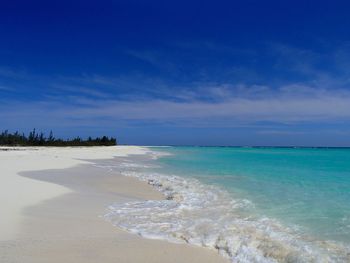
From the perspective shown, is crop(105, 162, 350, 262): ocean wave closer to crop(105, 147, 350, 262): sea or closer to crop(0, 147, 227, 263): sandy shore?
crop(105, 147, 350, 262): sea

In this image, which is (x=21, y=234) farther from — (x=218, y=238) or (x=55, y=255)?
(x=218, y=238)

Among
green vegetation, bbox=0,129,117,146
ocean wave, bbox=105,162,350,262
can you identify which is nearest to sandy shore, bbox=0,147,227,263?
ocean wave, bbox=105,162,350,262

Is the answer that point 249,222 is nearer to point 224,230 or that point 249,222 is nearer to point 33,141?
point 224,230

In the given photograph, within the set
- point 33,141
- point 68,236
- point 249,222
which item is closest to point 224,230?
point 249,222

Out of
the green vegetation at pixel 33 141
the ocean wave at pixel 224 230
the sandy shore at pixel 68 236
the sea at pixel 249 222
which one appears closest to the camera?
the sandy shore at pixel 68 236

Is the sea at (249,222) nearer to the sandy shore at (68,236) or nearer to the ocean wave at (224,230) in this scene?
the ocean wave at (224,230)

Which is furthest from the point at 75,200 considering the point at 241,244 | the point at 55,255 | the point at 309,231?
the point at 309,231

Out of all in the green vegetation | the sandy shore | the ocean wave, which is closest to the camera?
the sandy shore

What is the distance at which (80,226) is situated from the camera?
6.67 meters

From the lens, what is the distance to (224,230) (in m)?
6.94

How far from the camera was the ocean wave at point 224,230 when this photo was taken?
18.6ft

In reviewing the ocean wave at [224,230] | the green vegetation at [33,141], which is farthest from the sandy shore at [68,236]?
the green vegetation at [33,141]

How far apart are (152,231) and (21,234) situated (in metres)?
2.42

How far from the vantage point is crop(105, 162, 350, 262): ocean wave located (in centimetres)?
568
